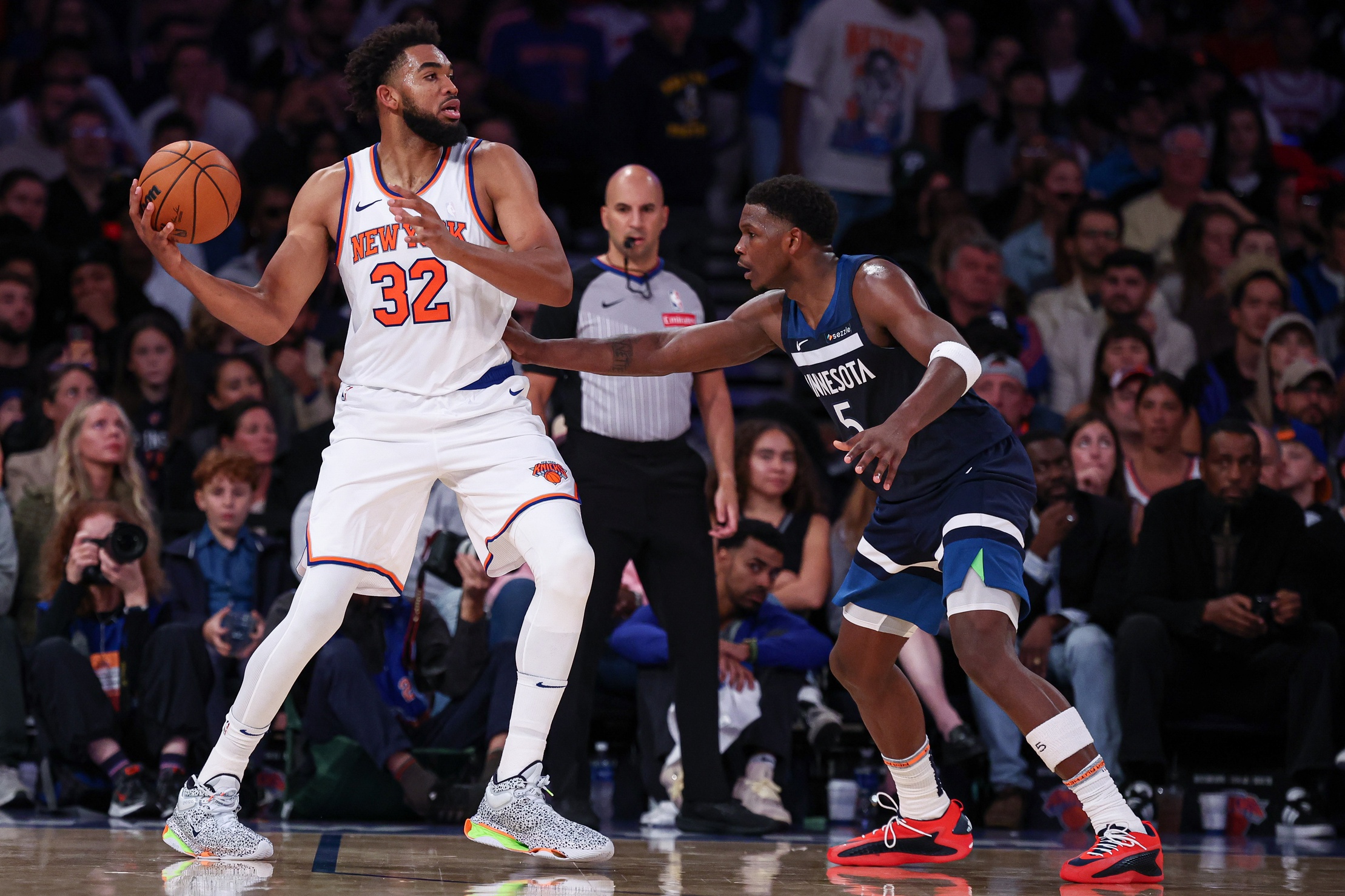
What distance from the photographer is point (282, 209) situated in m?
9.46

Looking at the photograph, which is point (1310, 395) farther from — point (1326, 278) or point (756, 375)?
point (756, 375)

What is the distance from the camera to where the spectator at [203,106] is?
10578mm

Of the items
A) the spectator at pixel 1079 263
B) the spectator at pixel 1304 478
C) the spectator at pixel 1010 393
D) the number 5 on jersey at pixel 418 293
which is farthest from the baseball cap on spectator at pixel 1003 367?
the number 5 on jersey at pixel 418 293

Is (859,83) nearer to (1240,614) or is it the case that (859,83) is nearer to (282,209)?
(282,209)

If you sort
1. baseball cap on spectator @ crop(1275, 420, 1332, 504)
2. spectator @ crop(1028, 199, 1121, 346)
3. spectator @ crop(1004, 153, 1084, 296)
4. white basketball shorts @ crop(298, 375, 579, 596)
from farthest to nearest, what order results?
spectator @ crop(1004, 153, 1084, 296), spectator @ crop(1028, 199, 1121, 346), baseball cap on spectator @ crop(1275, 420, 1332, 504), white basketball shorts @ crop(298, 375, 579, 596)

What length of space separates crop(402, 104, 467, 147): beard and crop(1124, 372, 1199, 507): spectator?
13.5 ft

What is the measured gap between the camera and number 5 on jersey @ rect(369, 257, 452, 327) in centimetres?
455

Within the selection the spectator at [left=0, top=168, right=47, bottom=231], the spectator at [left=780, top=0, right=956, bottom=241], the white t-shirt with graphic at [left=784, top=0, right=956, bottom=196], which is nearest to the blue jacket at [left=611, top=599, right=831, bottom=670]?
the spectator at [left=780, top=0, right=956, bottom=241]

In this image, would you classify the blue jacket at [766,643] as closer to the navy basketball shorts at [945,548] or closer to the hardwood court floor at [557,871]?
the hardwood court floor at [557,871]

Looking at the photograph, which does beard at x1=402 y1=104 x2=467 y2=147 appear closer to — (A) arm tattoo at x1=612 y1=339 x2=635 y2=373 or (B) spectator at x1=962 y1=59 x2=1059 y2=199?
(A) arm tattoo at x1=612 y1=339 x2=635 y2=373

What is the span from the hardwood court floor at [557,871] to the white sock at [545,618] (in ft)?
1.25

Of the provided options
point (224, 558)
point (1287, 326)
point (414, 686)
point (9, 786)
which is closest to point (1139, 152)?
point (1287, 326)

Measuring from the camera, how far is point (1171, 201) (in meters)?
10.3

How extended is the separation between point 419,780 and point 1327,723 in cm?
369
